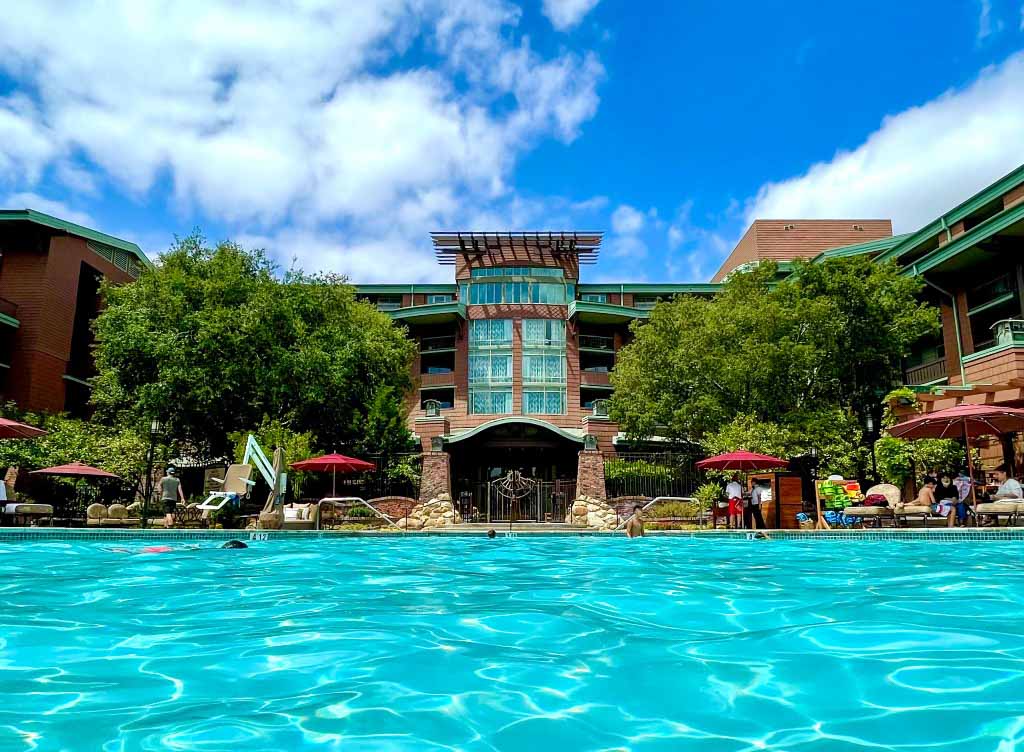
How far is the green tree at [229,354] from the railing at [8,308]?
197 inches

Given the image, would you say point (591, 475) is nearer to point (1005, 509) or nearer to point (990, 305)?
point (1005, 509)

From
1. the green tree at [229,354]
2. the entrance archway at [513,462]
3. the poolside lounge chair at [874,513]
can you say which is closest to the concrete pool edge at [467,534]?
the poolside lounge chair at [874,513]

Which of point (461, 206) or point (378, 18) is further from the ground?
point (461, 206)

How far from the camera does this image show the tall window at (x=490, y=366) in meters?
40.1

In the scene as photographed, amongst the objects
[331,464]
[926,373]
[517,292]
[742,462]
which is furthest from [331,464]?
[926,373]

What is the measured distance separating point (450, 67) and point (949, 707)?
50.5ft

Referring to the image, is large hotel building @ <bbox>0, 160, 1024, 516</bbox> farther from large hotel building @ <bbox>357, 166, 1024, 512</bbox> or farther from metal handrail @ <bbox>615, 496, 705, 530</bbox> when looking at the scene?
metal handrail @ <bbox>615, 496, 705, 530</bbox>

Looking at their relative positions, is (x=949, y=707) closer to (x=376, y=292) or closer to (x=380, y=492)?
(x=380, y=492)

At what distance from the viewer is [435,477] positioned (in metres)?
A: 24.1

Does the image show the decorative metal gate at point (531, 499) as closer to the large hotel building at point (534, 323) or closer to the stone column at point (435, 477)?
the large hotel building at point (534, 323)

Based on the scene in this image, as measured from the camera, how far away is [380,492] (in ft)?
81.4

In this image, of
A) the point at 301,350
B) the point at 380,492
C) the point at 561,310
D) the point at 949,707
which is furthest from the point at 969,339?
the point at 949,707

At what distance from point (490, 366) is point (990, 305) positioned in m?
24.4

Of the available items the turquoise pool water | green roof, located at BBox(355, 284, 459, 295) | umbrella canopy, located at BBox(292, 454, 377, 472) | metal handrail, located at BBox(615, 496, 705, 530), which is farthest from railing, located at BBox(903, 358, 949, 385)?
green roof, located at BBox(355, 284, 459, 295)
